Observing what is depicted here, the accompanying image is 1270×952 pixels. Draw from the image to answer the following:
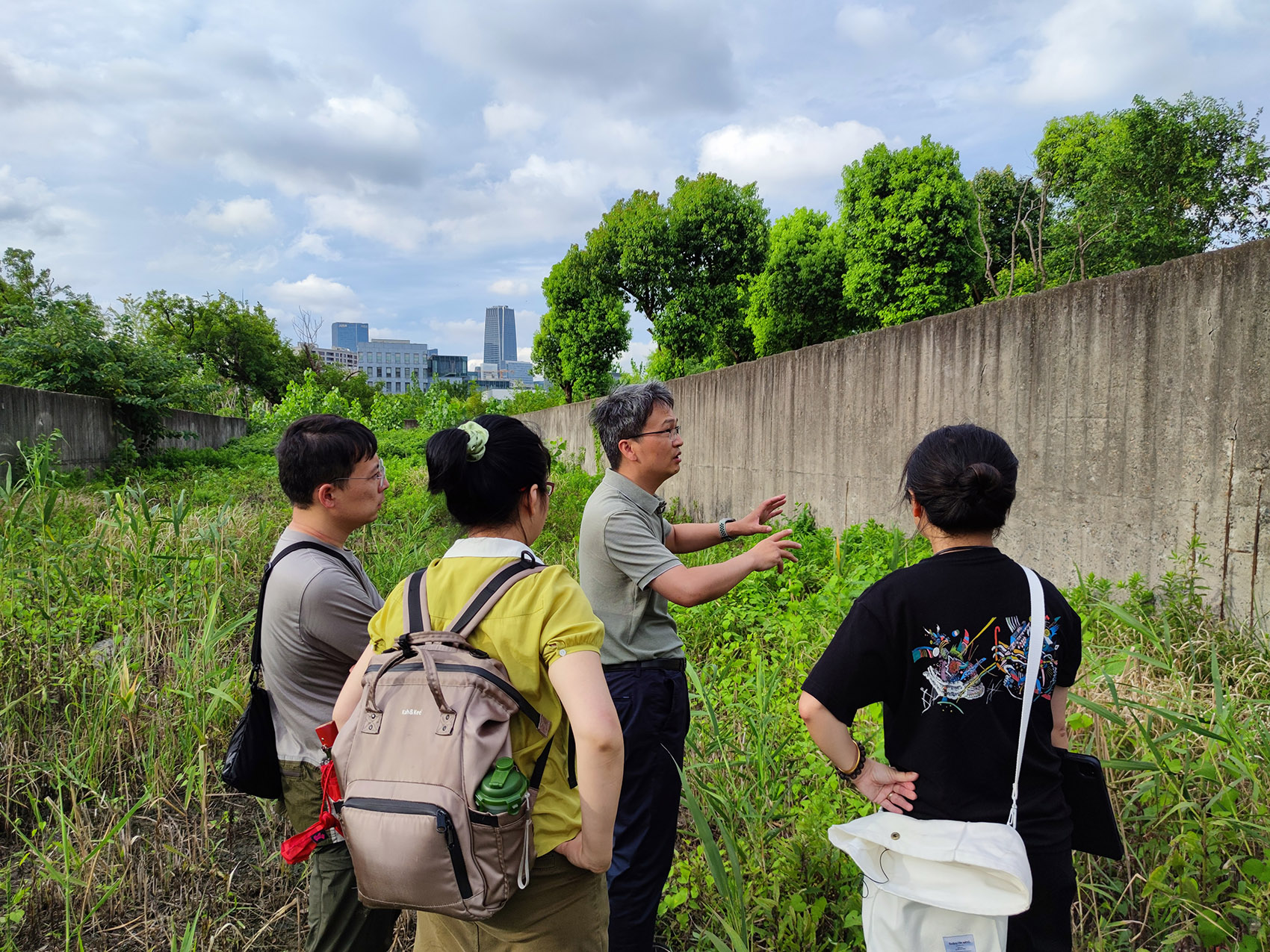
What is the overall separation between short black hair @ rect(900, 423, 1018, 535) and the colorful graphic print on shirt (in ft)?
0.66

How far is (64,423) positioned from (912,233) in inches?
635

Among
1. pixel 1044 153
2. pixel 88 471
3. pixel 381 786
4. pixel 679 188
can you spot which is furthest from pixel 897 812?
pixel 1044 153

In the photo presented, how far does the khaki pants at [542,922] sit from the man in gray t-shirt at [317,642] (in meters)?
0.50

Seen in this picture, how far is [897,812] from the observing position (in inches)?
55.6

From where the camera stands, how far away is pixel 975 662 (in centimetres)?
136

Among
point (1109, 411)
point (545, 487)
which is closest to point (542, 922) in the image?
point (545, 487)

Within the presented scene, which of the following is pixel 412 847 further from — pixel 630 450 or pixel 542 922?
pixel 630 450

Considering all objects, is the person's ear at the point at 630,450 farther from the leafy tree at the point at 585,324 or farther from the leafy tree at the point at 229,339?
the leafy tree at the point at 229,339

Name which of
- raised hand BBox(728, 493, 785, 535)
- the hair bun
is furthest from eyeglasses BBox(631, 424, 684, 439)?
the hair bun

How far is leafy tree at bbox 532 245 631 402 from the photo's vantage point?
902 inches

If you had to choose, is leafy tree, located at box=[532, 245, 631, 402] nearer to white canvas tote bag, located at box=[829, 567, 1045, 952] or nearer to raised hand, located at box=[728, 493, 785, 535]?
raised hand, located at box=[728, 493, 785, 535]

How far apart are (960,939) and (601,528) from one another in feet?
4.36

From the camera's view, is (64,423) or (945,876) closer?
(945,876)

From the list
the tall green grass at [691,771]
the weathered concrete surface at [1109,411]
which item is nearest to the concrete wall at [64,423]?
the tall green grass at [691,771]
